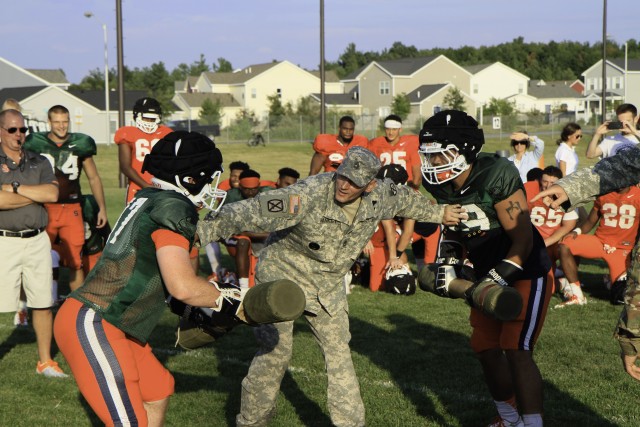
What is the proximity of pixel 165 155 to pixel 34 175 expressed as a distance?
139 inches

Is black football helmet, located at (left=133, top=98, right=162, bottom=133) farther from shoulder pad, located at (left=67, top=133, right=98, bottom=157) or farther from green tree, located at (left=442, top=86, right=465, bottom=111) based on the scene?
green tree, located at (left=442, top=86, right=465, bottom=111)

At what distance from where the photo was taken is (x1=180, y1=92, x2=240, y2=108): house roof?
270ft

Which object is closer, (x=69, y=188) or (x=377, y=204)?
(x=377, y=204)

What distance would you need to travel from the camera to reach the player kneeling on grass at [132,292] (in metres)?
3.98

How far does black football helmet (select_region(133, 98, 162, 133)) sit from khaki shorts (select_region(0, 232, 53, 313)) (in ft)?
8.20

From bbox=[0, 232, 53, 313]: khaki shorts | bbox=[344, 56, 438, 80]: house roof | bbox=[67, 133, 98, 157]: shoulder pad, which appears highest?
bbox=[344, 56, 438, 80]: house roof

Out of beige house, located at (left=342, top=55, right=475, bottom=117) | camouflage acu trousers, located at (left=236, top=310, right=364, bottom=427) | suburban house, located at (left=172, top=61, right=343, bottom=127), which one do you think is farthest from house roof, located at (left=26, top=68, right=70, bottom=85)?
camouflage acu trousers, located at (left=236, top=310, right=364, bottom=427)

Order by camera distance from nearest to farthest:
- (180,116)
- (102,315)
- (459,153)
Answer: (102,315) < (459,153) < (180,116)

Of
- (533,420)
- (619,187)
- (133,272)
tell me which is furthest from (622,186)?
(133,272)

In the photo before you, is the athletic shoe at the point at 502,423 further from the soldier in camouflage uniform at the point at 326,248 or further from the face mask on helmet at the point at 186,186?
the face mask on helmet at the point at 186,186

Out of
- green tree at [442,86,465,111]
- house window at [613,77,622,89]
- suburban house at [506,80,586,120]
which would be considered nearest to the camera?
green tree at [442,86,465,111]

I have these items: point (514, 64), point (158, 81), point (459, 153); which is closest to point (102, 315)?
point (459, 153)

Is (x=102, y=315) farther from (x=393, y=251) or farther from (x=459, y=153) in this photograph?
(x=393, y=251)

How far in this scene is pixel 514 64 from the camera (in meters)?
116
